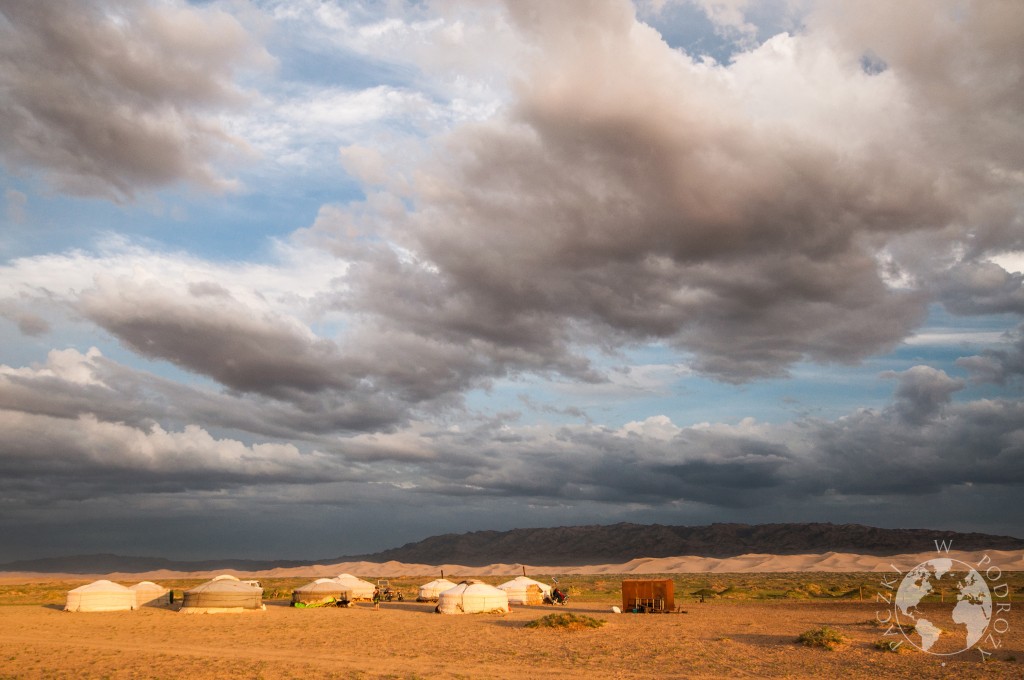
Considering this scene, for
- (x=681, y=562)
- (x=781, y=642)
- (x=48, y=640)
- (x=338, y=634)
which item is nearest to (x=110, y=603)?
(x=48, y=640)

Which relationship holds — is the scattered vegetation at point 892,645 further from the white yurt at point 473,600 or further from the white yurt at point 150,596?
the white yurt at point 150,596

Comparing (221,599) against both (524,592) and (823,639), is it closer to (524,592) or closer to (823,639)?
(524,592)

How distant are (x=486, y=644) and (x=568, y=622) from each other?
6.24 meters

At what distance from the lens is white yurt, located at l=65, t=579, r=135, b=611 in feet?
178

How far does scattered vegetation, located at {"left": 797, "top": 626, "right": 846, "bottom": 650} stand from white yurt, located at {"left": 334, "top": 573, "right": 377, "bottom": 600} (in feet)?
Answer: 126

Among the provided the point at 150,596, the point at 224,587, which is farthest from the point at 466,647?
the point at 150,596

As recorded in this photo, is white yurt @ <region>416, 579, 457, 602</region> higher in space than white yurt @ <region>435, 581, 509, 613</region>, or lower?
lower

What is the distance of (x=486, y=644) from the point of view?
34.7 meters

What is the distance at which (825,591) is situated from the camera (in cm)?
6341

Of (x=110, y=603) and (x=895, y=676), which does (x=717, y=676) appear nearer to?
(x=895, y=676)

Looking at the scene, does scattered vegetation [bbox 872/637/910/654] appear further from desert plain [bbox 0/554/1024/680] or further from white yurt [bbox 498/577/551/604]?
white yurt [bbox 498/577/551/604]

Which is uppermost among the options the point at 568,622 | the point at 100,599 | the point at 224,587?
the point at 224,587

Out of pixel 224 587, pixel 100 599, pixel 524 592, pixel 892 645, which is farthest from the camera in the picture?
pixel 524 592

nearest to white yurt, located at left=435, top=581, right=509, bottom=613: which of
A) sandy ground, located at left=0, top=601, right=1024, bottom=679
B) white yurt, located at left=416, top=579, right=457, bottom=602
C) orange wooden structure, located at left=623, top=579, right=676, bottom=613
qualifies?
sandy ground, located at left=0, top=601, right=1024, bottom=679
